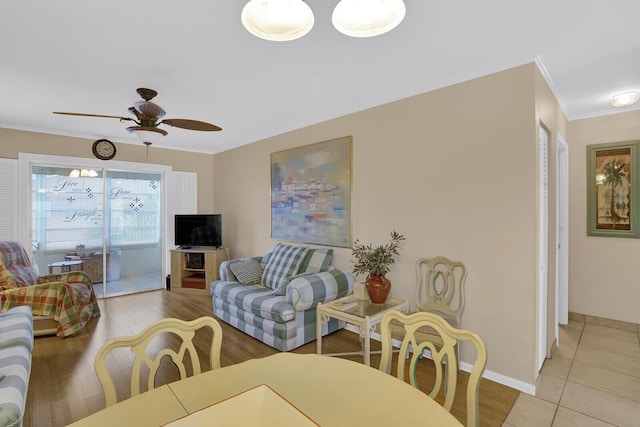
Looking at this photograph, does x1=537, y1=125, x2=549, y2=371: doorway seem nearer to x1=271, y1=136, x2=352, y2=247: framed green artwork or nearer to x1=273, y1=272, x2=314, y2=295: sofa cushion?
x1=271, y1=136, x2=352, y2=247: framed green artwork

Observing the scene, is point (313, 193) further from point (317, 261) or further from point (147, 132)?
point (147, 132)

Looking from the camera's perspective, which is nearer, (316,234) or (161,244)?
(316,234)

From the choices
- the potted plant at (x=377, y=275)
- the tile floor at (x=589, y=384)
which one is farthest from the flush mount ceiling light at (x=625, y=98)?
the potted plant at (x=377, y=275)

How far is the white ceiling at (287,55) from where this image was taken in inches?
71.5

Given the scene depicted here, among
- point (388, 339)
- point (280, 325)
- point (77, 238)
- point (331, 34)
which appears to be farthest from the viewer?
point (77, 238)

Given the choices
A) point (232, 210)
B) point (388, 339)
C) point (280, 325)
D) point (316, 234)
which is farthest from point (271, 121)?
point (388, 339)

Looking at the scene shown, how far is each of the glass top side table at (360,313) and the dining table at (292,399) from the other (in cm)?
112

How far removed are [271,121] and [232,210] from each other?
6.80 feet

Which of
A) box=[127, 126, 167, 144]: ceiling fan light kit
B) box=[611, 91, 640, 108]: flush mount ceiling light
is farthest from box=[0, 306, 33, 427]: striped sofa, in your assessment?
box=[611, 91, 640, 108]: flush mount ceiling light

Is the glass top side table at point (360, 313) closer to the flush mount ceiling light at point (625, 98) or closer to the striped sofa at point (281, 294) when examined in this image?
the striped sofa at point (281, 294)

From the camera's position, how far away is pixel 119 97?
317 cm

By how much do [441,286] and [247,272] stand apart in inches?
89.6

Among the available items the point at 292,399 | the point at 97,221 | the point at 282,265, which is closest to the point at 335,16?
the point at 292,399

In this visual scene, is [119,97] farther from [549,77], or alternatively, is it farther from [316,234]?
[549,77]
